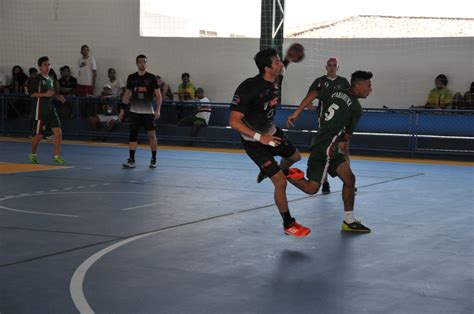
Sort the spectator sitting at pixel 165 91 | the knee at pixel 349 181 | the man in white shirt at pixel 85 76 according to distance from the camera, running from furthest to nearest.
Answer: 1. the man in white shirt at pixel 85 76
2. the spectator sitting at pixel 165 91
3. the knee at pixel 349 181

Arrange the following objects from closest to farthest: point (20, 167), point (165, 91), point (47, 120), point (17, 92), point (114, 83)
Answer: point (20, 167), point (47, 120), point (165, 91), point (114, 83), point (17, 92)

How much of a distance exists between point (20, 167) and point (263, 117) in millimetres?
7928

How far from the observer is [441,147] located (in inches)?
754

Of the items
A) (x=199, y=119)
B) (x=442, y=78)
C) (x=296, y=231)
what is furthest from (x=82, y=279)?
(x=442, y=78)

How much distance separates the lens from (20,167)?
1470 cm

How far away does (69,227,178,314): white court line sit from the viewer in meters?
5.29

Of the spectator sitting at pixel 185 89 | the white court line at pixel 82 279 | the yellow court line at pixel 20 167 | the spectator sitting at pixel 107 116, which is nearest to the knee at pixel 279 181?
the white court line at pixel 82 279

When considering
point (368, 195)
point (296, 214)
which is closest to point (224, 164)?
point (368, 195)

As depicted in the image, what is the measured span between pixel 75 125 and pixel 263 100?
52.3ft

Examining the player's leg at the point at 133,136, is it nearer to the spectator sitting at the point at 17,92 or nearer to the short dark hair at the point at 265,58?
the short dark hair at the point at 265,58

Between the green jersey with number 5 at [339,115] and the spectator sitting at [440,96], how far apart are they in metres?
12.1

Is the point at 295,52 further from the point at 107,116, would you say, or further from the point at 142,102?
the point at 107,116

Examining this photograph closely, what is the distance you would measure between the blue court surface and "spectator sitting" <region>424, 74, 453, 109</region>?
6841mm

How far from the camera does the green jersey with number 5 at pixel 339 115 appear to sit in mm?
8344
